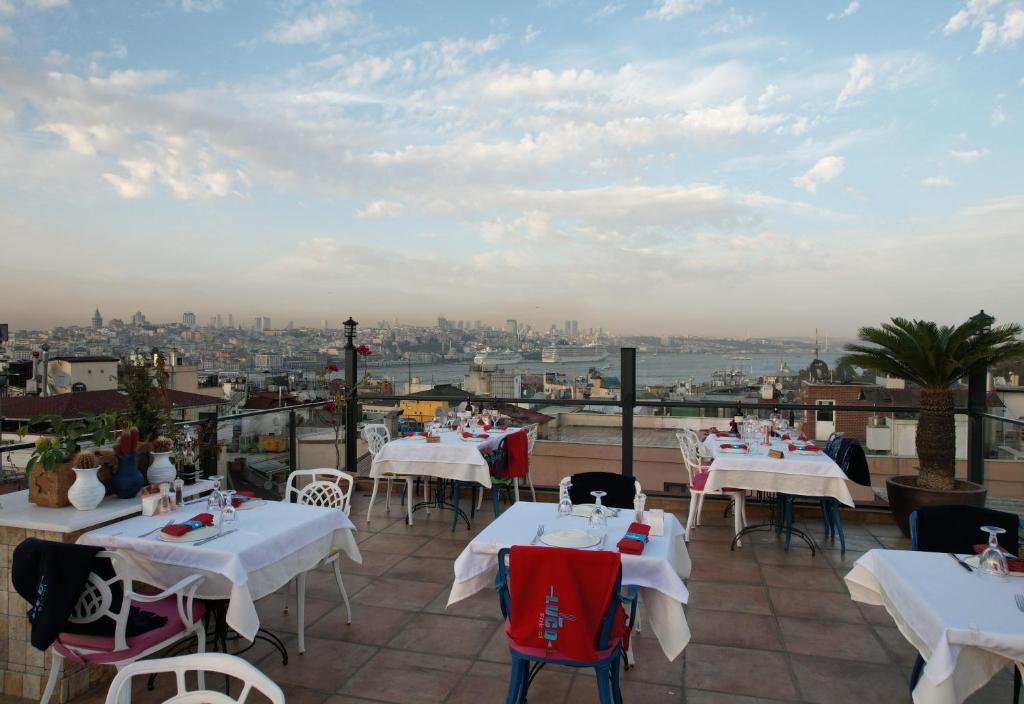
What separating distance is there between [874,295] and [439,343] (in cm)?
841

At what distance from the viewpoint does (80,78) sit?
800 cm

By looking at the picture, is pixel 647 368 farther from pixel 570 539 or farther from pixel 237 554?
pixel 237 554

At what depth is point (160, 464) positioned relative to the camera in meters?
3.69

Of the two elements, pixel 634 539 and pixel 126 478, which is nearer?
pixel 634 539

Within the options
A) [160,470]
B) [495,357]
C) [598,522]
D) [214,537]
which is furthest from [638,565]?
[495,357]

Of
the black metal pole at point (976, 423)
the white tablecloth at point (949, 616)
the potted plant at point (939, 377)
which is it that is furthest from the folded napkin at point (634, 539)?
the black metal pole at point (976, 423)

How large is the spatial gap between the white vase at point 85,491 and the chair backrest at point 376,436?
3.79 meters

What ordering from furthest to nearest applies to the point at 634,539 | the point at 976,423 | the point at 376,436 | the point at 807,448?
the point at 376,436 < the point at 976,423 < the point at 807,448 < the point at 634,539

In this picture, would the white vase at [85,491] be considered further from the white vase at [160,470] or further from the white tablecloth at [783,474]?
the white tablecloth at [783,474]

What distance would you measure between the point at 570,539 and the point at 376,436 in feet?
14.9

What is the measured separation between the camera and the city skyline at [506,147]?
792 centimetres

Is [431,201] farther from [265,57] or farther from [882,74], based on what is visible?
[882,74]

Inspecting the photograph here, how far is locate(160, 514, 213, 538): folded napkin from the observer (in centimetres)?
295

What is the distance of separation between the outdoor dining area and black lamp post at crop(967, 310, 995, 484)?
6.34ft
